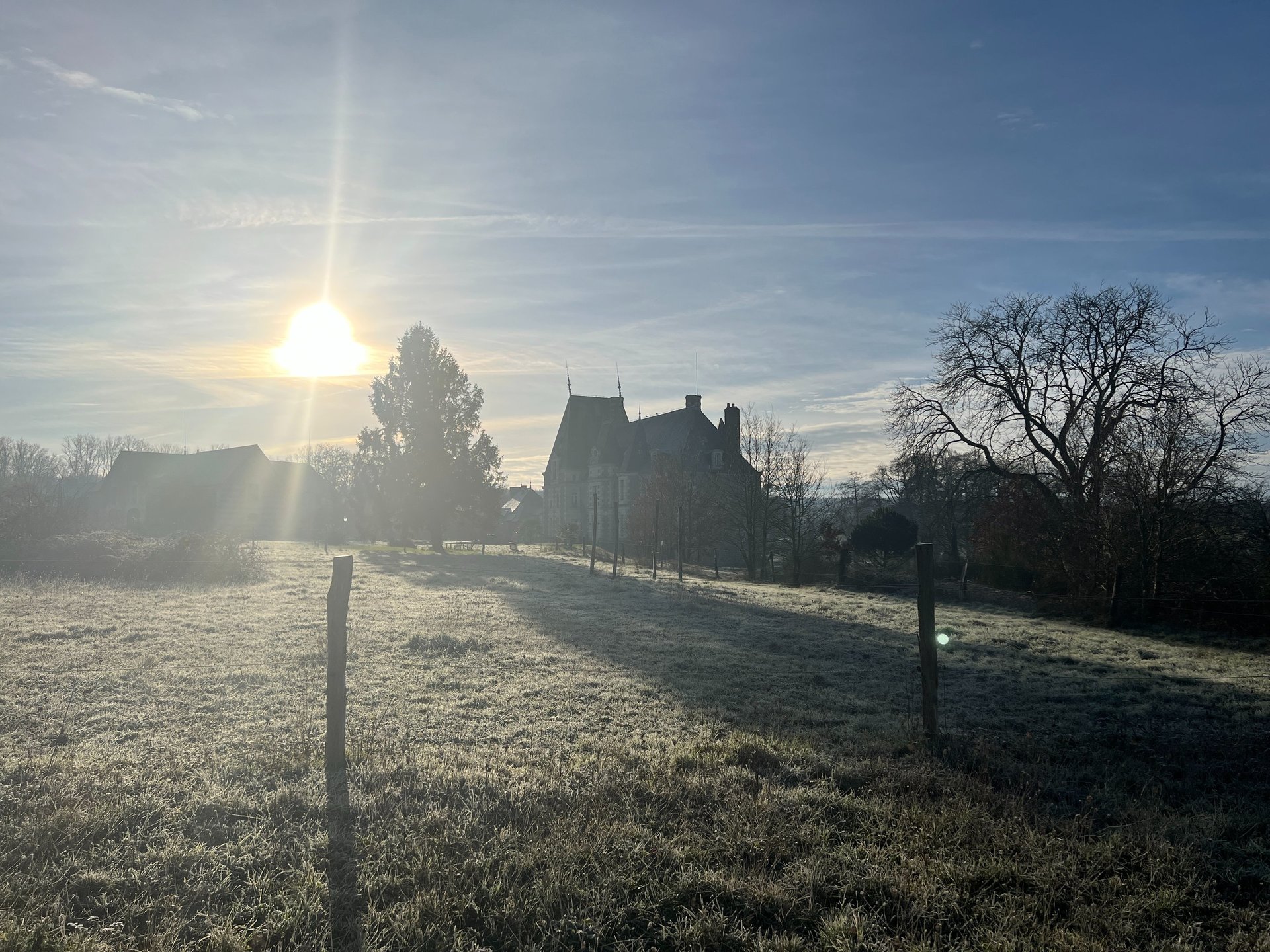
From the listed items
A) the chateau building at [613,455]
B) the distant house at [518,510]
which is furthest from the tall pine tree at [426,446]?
the distant house at [518,510]

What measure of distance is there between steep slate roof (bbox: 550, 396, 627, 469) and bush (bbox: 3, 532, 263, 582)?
43746 millimetres

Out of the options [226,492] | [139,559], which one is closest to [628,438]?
[226,492]

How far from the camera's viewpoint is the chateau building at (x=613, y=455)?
5749 cm

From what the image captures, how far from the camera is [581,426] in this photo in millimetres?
68875

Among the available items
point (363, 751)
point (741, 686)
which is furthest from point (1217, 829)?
point (363, 751)

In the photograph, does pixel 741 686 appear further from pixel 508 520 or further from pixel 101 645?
pixel 508 520

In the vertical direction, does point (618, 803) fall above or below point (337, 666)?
below

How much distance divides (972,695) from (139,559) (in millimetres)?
22150

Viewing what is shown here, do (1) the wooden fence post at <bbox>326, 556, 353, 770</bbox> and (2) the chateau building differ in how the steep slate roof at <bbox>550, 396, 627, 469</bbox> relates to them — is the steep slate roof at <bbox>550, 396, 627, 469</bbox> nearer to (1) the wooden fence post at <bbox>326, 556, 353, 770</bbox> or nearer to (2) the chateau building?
(2) the chateau building

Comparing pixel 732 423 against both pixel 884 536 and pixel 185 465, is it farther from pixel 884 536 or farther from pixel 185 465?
pixel 185 465

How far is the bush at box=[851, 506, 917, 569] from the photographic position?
30250mm

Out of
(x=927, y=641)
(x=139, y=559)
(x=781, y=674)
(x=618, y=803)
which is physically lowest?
(x=781, y=674)

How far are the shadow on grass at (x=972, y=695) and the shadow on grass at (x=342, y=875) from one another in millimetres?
4023

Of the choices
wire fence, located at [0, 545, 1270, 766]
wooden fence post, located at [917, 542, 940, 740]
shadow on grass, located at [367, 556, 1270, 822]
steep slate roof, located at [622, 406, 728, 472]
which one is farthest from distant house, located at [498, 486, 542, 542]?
wooden fence post, located at [917, 542, 940, 740]
